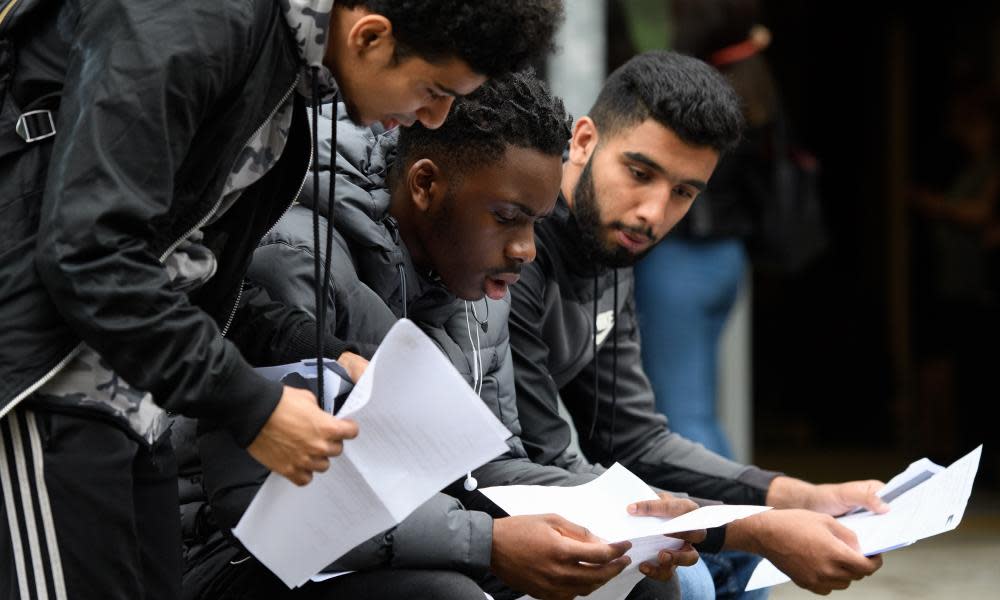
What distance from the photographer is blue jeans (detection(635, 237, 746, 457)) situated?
4.33 meters

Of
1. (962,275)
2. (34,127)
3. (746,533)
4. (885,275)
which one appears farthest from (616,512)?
(885,275)

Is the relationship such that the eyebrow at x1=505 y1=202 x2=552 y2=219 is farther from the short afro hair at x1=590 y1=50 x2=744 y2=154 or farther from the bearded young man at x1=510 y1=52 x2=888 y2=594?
the short afro hair at x1=590 y1=50 x2=744 y2=154

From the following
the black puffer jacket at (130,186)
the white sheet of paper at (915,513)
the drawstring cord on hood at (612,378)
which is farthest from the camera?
the drawstring cord on hood at (612,378)

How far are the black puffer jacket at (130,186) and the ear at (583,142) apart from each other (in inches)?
53.5

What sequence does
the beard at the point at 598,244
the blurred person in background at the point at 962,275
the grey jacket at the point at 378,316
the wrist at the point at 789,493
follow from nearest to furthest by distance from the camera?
the grey jacket at the point at 378,316, the wrist at the point at 789,493, the beard at the point at 598,244, the blurred person in background at the point at 962,275

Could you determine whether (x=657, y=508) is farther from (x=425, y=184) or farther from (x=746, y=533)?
(x=425, y=184)

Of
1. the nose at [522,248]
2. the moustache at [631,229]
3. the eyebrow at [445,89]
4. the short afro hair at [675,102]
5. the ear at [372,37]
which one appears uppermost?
the ear at [372,37]

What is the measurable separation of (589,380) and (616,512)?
0.84 meters

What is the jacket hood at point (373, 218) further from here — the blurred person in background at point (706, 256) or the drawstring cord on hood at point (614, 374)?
the blurred person in background at point (706, 256)

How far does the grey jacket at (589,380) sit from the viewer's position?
2887 mm

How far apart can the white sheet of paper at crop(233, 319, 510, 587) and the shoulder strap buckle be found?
463 millimetres

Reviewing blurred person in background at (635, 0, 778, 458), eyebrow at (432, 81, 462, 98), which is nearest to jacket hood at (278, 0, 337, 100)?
eyebrow at (432, 81, 462, 98)

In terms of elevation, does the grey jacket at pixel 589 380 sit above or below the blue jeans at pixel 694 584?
above

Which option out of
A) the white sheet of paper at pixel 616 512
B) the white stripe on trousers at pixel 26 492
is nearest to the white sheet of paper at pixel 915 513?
the white sheet of paper at pixel 616 512
